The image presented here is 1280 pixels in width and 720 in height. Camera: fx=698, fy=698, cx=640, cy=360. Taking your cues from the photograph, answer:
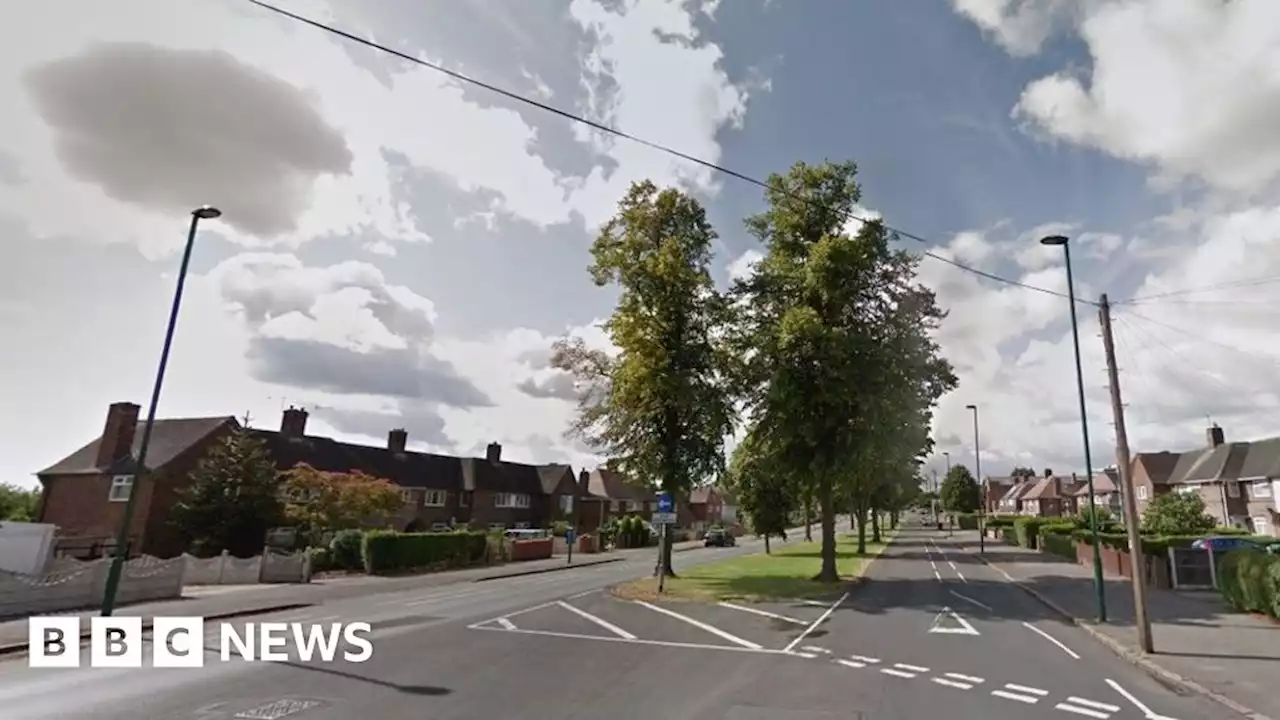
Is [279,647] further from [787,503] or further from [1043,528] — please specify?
[1043,528]

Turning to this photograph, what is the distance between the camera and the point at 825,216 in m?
28.9

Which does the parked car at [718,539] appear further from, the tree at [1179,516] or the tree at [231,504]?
the tree at [231,504]

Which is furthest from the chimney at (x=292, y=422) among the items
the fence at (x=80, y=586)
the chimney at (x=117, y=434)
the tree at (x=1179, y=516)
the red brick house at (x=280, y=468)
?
the tree at (x=1179, y=516)

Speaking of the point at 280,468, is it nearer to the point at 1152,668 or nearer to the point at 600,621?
the point at 600,621

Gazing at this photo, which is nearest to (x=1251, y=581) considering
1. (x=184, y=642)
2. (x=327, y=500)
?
(x=184, y=642)

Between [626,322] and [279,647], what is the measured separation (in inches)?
665

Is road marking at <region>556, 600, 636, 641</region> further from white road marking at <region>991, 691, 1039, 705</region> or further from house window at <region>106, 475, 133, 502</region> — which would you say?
house window at <region>106, 475, 133, 502</region>

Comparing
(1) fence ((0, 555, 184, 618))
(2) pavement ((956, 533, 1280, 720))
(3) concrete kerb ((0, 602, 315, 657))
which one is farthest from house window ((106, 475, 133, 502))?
(2) pavement ((956, 533, 1280, 720))

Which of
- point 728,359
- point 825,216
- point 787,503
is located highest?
point 825,216

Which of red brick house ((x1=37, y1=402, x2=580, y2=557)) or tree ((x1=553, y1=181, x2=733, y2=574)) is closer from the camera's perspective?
tree ((x1=553, y1=181, x2=733, y2=574))

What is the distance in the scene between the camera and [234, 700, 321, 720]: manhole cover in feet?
28.9

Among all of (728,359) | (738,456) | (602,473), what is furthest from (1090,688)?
(602,473)

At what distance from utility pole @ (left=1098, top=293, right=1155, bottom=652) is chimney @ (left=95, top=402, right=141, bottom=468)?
46066 millimetres

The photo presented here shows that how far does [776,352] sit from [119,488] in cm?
3602
